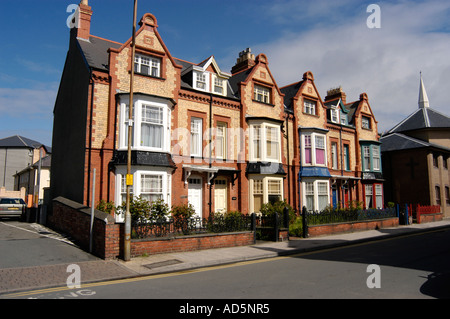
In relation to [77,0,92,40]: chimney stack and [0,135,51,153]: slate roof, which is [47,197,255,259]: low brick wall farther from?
[0,135,51,153]: slate roof

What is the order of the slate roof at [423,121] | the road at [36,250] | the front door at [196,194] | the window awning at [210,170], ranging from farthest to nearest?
the slate roof at [423,121]
the front door at [196,194]
the window awning at [210,170]
the road at [36,250]

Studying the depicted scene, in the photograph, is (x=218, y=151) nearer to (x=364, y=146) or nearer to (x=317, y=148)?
(x=317, y=148)

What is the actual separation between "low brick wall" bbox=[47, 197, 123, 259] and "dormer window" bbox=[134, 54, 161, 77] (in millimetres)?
7828

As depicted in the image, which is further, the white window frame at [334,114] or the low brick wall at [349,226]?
the white window frame at [334,114]

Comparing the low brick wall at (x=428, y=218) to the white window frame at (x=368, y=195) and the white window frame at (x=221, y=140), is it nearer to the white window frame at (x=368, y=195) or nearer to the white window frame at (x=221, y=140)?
the white window frame at (x=368, y=195)

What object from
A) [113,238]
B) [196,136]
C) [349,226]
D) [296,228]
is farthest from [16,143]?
[349,226]

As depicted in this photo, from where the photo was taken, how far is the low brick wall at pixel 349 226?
18.1m

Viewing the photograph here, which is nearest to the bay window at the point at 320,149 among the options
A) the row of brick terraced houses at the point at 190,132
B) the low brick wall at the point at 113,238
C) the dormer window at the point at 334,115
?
the row of brick terraced houses at the point at 190,132

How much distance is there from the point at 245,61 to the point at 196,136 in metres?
9.03

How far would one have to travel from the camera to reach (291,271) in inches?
380

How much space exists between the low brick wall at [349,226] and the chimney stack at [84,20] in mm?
17046

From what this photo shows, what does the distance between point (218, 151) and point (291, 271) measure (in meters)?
11.5
